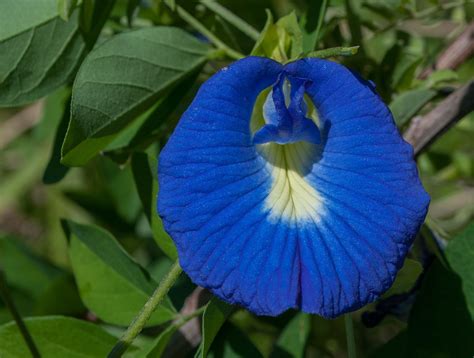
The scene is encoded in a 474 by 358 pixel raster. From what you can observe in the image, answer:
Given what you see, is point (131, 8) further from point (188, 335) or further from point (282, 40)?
point (188, 335)

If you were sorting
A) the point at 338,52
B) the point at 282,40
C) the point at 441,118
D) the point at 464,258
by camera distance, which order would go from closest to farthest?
the point at 338,52, the point at 282,40, the point at 464,258, the point at 441,118

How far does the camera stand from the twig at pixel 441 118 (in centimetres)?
129

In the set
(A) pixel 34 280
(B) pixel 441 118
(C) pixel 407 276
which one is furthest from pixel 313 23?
(A) pixel 34 280

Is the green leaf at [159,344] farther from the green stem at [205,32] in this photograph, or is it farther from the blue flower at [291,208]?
the green stem at [205,32]

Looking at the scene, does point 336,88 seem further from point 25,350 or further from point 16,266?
point 16,266

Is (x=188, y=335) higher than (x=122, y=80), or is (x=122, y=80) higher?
(x=122, y=80)

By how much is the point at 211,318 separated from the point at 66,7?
41cm

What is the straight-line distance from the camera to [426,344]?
1.21m

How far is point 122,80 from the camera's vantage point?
1.16m

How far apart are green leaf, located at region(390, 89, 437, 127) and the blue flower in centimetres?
33

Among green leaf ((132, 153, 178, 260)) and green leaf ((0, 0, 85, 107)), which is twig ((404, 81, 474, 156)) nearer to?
Answer: green leaf ((132, 153, 178, 260))

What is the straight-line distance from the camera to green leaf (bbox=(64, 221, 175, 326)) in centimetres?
129

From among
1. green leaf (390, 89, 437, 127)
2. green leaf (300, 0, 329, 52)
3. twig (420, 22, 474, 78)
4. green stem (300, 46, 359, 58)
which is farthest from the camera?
twig (420, 22, 474, 78)

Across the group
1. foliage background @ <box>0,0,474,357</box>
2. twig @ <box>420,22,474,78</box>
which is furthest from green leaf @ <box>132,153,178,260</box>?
twig @ <box>420,22,474,78</box>
